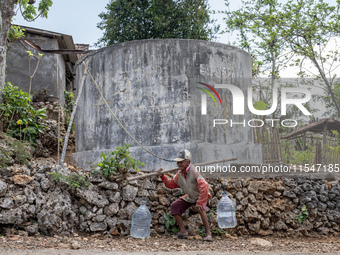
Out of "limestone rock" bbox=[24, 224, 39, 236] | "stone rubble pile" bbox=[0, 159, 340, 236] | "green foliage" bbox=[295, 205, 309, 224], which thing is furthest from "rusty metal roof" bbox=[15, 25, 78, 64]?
"green foliage" bbox=[295, 205, 309, 224]

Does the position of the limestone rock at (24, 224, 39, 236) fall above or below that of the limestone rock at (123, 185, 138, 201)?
below

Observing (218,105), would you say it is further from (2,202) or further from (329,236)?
(2,202)

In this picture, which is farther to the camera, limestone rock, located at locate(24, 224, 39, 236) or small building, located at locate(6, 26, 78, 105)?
small building, located at locate(6, 26, 78, 105)

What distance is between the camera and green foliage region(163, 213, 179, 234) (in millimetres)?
7129

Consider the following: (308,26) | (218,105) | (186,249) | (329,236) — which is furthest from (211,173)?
(308,26)

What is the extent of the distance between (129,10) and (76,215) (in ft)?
36.3

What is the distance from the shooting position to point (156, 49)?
28.0 feet

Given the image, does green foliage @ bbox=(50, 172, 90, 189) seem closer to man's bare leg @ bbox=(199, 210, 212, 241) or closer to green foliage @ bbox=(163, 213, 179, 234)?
green foliage @ bbox=(163, 213, 179, 234)

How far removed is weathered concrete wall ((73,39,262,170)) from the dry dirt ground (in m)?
1.93

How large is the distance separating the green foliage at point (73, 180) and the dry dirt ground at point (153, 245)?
2.89ft

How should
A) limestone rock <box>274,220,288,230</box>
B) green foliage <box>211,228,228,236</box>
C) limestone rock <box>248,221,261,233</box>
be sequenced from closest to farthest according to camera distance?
green foliage <box>211,228,228,236</box>, limestone rock <box>248,221,261,233</box>, limestone rock <box>274,220,288,230</box>

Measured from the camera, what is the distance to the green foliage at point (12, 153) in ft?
22.3

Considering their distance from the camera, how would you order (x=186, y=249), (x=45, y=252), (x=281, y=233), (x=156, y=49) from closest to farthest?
(x=45, y=252) → (x=186, y=249) → (x=281, y=233) → (x=156, y=49)

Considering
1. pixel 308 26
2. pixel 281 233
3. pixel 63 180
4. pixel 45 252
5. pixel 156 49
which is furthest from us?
pixel 308 26
